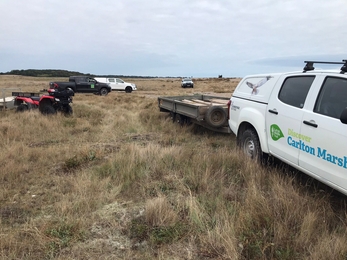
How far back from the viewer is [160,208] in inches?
152

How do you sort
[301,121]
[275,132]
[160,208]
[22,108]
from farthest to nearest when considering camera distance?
[22,108]
[275,132]
[301,121]
[160,208]

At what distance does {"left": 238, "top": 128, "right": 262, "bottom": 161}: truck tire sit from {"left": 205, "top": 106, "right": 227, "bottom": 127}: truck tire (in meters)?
1.96

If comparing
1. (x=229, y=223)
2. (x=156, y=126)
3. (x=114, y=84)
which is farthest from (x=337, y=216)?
(x=114, y=84)

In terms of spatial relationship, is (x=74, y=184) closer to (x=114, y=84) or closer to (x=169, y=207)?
(x=169, y=207)

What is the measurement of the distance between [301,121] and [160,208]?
2239 millimetres

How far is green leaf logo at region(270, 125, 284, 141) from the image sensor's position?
4752 mm

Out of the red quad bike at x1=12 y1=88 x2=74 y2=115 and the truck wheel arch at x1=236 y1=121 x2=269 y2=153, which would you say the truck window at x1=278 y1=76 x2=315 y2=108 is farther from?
the red quad bike at x1=12 y1=88 x2=74 y2=115

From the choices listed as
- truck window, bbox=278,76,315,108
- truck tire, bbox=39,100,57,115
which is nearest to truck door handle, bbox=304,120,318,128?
truck window, bbox=278,76,315,108

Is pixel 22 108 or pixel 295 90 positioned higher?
pixel 295 90

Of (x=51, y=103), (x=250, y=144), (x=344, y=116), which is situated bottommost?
(x=250, y=144)

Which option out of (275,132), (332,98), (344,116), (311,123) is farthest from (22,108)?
(344,116)

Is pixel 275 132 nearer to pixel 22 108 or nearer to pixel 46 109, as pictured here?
pixel 46 109

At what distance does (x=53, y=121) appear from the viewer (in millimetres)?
10930

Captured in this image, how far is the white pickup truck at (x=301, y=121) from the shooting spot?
3.63 m
